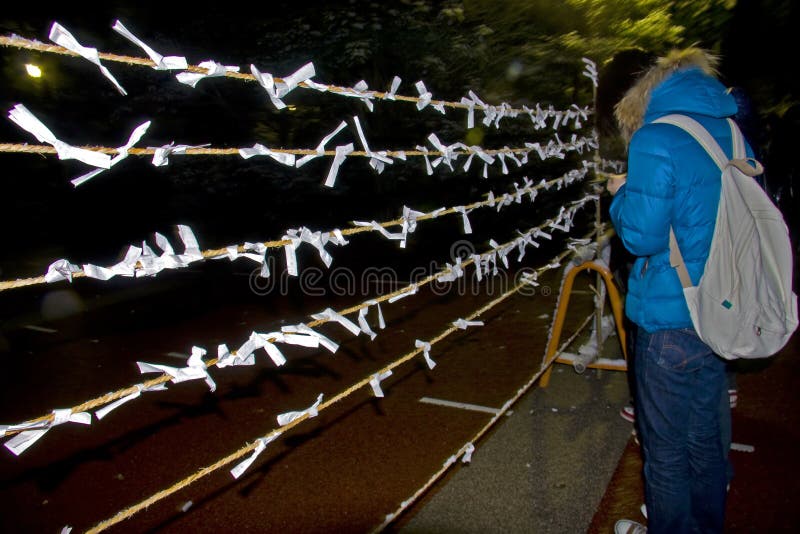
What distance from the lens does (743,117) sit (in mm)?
3080

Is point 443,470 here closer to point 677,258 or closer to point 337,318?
point 337,318

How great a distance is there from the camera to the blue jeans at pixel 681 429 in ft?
7.00

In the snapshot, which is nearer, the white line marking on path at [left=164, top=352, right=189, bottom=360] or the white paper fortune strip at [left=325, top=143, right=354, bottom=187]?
the white paper fortune strip at [left=325, top=143, right=354, bottom=187]

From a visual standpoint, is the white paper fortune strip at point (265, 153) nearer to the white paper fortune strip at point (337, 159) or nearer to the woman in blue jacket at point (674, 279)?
the white paper fortune strip at point (337, 159)

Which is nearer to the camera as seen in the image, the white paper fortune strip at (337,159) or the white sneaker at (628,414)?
the white paper fortune strip at (337,159)

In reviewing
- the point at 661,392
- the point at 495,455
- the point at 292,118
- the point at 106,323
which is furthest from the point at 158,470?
the point at 292,118

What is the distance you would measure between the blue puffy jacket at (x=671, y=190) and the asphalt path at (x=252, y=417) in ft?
6.31

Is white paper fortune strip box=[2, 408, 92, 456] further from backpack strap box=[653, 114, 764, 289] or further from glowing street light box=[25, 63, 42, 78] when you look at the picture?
backpack strap box=[653, 114, 764, 289]

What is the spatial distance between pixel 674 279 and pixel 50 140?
2072 millimetres

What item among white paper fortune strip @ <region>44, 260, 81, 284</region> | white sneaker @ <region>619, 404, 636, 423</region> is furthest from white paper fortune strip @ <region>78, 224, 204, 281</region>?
white sneaker @ <region>619, 404, 636, 423</region>

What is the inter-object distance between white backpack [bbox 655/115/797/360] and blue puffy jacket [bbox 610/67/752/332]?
5 cm

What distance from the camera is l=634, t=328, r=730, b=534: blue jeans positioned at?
7.00 feet

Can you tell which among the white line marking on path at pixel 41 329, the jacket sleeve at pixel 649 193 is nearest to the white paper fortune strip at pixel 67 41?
the jacket sleeve at pixel 649 193

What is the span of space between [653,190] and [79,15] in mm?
10689
